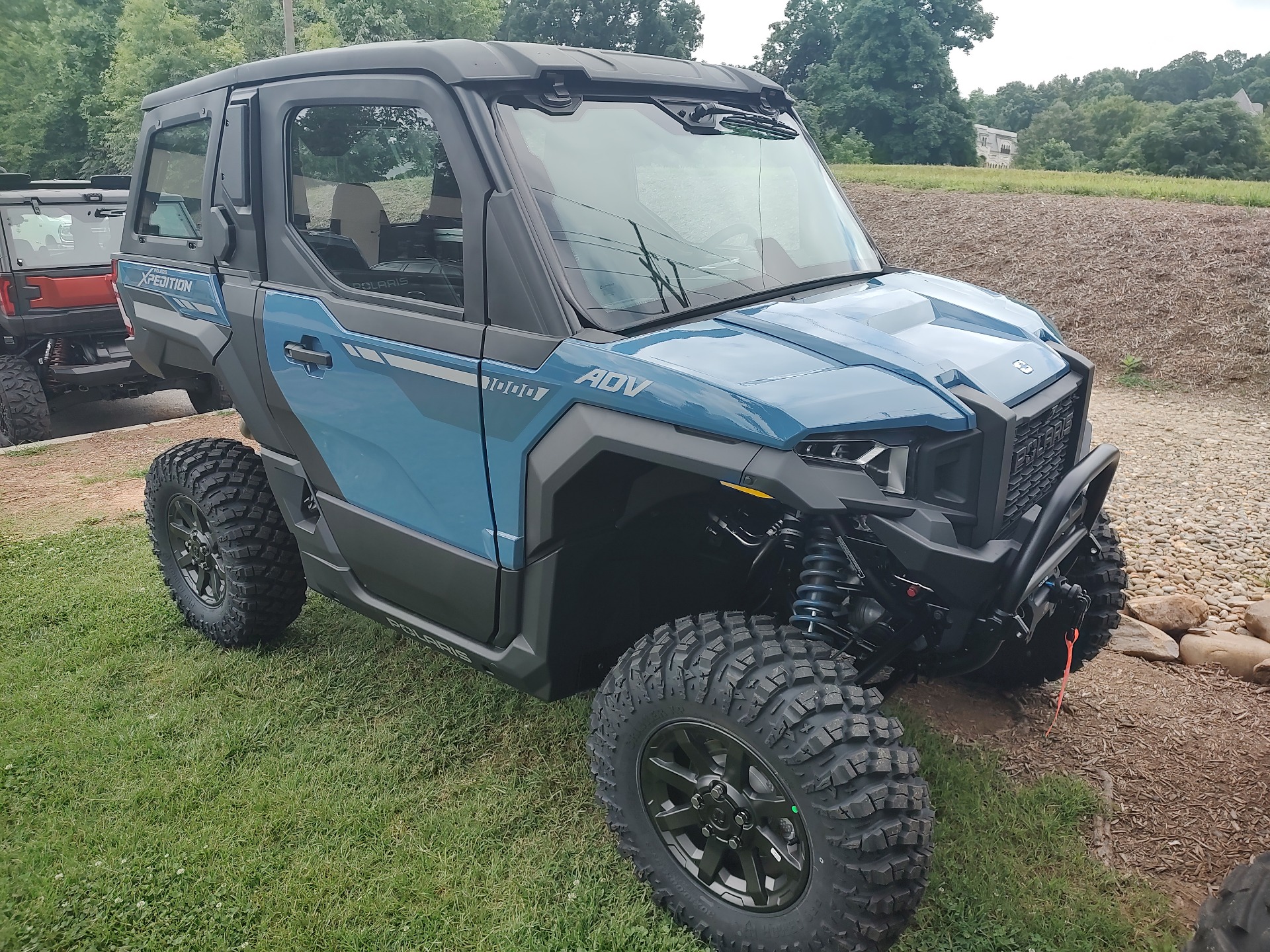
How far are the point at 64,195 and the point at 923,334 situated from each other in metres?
8.73

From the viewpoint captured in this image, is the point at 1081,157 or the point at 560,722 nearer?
the point at 560,722

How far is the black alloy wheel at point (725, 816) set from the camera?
2.42 meters

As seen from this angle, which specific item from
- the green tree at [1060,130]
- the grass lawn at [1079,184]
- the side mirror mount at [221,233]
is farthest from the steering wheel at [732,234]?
the green tree at [1060,130]

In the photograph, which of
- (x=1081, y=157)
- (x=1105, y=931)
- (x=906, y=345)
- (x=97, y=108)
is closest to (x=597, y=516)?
(x=906, y=345)

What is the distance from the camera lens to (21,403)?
8188mm

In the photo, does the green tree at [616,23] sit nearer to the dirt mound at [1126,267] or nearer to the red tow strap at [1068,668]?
the dirt mound at [1126,267]

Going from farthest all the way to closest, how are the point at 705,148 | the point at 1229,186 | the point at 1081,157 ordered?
the point at 1081,157, the point at 1229,186, the point at 705,148

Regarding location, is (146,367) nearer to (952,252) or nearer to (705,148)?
(705,148)

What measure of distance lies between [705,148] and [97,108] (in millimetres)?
43469

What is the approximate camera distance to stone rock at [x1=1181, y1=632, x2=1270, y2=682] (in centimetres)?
402

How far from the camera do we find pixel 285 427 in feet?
11.3

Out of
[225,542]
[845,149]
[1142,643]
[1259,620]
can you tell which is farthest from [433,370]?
[845,149]

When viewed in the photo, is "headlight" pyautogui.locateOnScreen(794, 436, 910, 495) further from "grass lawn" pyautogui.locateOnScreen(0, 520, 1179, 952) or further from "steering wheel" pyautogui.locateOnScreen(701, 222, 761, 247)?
"grass lawn" pyautogui.locateOnScreen(0, 520, 1179, 952)

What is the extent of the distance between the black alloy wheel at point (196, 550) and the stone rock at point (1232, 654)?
4.21m
